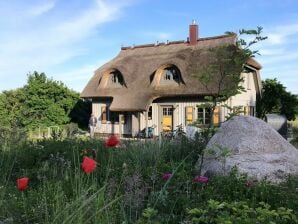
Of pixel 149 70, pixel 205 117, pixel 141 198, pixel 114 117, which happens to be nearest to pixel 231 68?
pixel 141 198

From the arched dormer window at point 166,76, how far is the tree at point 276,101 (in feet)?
21.3

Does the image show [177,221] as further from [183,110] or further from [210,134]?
[183,110]

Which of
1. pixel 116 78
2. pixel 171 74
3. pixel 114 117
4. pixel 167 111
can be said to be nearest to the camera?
pixel 167 111

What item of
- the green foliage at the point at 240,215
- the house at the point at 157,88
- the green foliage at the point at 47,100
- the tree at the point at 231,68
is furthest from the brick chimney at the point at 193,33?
the green foliage at the point at 240,215

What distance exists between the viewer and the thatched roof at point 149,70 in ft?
87.7

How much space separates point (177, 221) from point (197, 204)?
29 centimetres

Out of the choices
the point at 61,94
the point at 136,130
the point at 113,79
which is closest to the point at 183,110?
the point at 136,130

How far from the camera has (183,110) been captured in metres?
27.0

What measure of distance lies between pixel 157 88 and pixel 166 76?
3.50 ft

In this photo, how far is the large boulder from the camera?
5258mm

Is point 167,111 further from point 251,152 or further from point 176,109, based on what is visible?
point 251,152

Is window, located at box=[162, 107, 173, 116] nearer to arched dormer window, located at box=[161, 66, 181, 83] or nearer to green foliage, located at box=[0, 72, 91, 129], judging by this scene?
arched dormer window, located at box=[161, 66, 181, 83]

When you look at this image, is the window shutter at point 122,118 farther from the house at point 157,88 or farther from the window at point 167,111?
the window at point 167,111

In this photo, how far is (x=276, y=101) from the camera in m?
28.8
